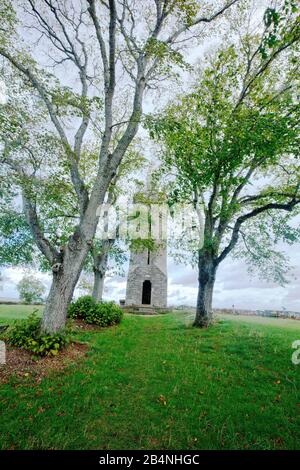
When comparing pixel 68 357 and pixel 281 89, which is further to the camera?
pixel 281 89

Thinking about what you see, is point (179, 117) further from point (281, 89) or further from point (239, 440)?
point (239, 440)

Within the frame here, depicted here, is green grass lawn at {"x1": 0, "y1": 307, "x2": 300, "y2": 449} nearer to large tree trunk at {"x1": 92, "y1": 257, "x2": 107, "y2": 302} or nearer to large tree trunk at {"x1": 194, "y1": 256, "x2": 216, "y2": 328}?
large tree trunk at {"x1": 194, "y1": 256, "x2": 216, "y2": 328}

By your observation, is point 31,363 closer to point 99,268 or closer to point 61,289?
point 61,289

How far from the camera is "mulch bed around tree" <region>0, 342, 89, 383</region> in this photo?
5.98 meters

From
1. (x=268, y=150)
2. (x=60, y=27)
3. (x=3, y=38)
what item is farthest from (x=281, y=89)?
(x=3, y=38)

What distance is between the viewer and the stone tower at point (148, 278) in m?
33.8

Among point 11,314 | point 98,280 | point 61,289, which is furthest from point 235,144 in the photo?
point 11,314

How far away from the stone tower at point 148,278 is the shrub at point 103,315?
1801 cm

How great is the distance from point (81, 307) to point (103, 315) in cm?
157

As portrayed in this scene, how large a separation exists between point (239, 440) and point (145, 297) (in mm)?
35977

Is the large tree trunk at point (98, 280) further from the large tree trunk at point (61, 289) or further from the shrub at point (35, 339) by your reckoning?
the large tree trunk at point (61, 289)

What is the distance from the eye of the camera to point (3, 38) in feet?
32.9


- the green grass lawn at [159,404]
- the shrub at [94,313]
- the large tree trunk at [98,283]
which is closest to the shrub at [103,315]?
the shrub at [94,313]

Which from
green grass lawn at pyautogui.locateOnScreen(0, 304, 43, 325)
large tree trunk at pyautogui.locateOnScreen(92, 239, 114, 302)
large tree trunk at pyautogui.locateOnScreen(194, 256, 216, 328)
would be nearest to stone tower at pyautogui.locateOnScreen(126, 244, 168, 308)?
green grass lawn at pyautogui.locateOnScreen(0, 304, 43, 325)
